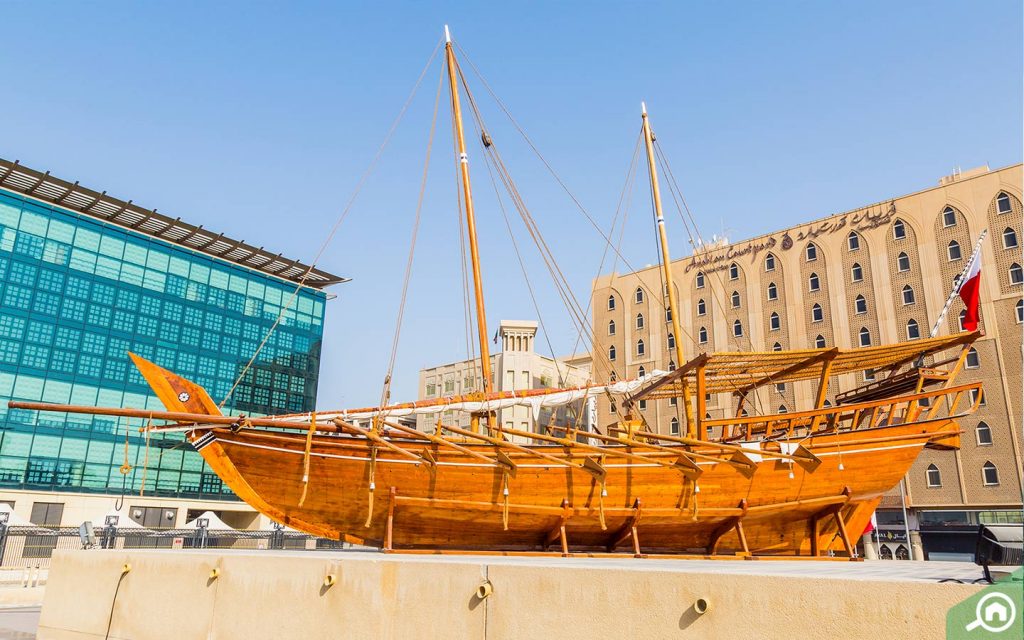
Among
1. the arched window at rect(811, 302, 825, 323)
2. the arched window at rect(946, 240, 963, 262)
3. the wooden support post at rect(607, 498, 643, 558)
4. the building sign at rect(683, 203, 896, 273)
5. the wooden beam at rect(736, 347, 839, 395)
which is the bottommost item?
the wooden support post at rect(607, 498, 643, 558)

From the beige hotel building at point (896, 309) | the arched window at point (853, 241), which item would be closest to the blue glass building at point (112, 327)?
the beige hotel building at point (896, 309)

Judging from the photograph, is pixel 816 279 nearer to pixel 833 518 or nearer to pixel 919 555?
pixel 919 555

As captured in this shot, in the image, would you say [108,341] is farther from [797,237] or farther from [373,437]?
[797,237]

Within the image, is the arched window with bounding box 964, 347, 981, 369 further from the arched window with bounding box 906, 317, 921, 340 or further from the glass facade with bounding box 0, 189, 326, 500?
the glass facade with bounding box 0, 189, 326, 500

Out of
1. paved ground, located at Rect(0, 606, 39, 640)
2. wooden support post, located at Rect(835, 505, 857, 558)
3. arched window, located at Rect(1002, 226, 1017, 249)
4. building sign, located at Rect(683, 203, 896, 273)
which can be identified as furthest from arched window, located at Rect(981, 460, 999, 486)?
paved ground, located at Rect(0, 606, 39, 640)

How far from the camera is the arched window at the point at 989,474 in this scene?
3788 centimetres

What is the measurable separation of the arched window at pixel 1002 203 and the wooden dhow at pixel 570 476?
1105 inches

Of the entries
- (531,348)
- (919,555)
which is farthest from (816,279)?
(531,348)

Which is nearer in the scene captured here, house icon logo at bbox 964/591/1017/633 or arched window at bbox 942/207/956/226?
house icon logo at bbox 964/591/1017/633

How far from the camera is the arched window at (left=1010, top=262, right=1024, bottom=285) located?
128 ft

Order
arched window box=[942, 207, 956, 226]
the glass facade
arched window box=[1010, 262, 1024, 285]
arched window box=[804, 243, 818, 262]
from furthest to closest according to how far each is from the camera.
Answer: arched window box=[804, 243, 818, 262] < arched window box=[942, 207, 956, 226] < the glass facade < arched window box=[1010, 262, 1024, 285]

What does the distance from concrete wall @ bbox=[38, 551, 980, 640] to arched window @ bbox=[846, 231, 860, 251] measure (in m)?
43.8

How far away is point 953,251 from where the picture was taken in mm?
41406

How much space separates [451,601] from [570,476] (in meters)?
8.99
